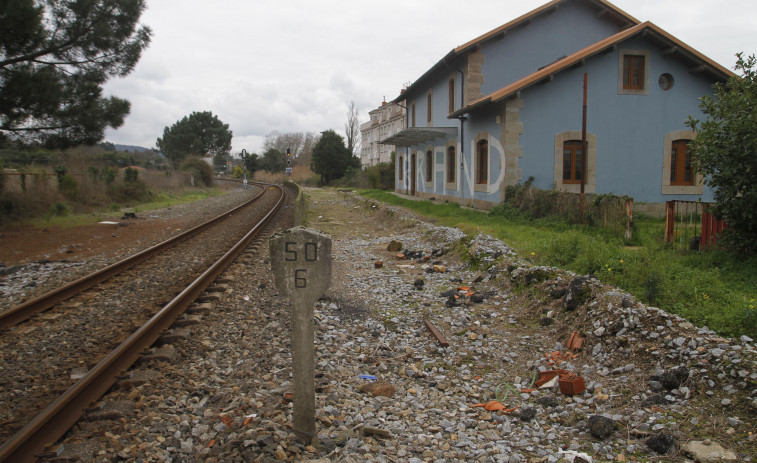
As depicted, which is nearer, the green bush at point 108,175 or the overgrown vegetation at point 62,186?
the overgrown vegetation at point 62,186

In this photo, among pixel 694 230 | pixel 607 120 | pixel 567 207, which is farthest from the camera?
pixel 607 120

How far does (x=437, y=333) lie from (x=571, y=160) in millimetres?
13091

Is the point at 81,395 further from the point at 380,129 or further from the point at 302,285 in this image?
the point at 380,129

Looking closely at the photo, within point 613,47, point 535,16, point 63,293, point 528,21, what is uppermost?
point 535,16

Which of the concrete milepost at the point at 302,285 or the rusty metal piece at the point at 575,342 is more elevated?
the concrete milepost at the point at 302,285

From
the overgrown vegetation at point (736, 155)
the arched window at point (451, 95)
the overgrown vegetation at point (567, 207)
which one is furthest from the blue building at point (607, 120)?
the overgrown vegetation at point (736, 155)

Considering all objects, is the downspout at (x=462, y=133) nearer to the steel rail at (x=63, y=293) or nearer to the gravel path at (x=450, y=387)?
the steel rail at (x=63, y=293)

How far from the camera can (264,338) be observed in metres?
5.78

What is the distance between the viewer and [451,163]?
22500 mm

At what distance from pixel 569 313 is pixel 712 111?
4.36 meters

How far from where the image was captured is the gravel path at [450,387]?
11.6 feet

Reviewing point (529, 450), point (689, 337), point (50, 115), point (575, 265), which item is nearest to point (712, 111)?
point (575, 265)

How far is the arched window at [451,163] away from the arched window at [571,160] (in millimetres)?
5679

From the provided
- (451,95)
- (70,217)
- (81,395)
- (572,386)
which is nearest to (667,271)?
(572,386)
